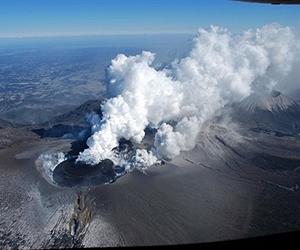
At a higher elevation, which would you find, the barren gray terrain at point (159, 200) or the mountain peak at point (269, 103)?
the barren gray terrain at point (159, 200)

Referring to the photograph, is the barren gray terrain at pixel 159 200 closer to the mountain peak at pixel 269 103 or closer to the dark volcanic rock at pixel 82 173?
the dark volcanic rock at pixel 82 173

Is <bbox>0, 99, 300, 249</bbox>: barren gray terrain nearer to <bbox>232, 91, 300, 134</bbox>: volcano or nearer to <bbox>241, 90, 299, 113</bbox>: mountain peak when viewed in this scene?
<bbox>232, 91, 300, 134</bbox>: volcano

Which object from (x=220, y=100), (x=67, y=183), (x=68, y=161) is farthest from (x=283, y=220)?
(x=220, y=100)

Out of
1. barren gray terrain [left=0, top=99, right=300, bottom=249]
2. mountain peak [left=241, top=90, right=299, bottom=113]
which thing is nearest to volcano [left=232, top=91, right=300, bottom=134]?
mountain peak [left=241, top=90, right=299, bottom=113]

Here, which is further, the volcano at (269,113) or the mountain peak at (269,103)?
the mountain peak at (269,103)

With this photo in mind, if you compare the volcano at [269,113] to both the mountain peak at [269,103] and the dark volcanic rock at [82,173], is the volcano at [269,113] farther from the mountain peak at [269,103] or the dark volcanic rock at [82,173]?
the dark volcanic rock at [82,173]

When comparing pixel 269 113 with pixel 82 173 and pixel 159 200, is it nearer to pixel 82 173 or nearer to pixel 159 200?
pixel 82 173

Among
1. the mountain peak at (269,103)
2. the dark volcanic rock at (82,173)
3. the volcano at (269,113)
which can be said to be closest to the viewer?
the dark volcanic rock at (82,173)

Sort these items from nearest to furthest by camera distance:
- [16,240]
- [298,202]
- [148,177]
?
[16,240] < [298,202] < [148,177]

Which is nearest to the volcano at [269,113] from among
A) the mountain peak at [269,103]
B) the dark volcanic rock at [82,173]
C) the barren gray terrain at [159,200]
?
the mountain peak at [269,103]

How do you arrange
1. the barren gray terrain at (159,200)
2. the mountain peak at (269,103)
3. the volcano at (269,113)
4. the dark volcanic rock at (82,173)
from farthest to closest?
the mountain peak at (269,103) < the volcano at (269,113) < the dark volcanic rock at (82,173) < the barren gray terrain at (159,200)

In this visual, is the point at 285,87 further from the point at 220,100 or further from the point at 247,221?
the point at 247,221
